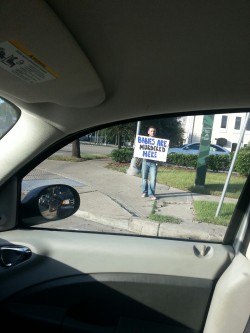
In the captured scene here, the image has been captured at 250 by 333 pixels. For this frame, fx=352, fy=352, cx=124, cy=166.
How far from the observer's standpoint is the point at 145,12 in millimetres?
1360

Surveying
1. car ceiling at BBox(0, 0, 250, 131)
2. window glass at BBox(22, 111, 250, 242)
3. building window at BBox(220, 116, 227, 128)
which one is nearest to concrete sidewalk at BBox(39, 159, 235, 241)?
window glass at BBox(22, 111, 250, 242)

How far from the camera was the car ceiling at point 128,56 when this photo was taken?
1.32 metres

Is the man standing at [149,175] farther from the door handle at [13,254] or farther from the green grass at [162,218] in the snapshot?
the door handle at [13,254]

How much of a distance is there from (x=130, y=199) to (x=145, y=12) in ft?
4.29

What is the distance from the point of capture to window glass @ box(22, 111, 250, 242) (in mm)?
2203

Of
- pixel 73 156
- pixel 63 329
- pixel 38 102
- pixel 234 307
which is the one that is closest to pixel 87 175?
pixel 73 156

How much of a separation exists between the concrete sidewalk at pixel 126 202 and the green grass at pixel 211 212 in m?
0.04

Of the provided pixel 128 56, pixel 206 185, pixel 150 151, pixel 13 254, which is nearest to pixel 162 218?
pixel 206 185

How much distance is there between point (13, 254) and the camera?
2.24 meters

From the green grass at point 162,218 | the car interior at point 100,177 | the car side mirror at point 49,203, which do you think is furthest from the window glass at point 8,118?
the green grass at point 162,218

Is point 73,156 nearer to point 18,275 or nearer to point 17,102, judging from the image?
point 17,102

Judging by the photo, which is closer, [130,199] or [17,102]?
[17,102]

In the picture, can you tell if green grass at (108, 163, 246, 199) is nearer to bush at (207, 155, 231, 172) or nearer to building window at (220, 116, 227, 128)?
bush at (207, 155, 231, 172)

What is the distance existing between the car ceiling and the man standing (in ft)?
0.88
